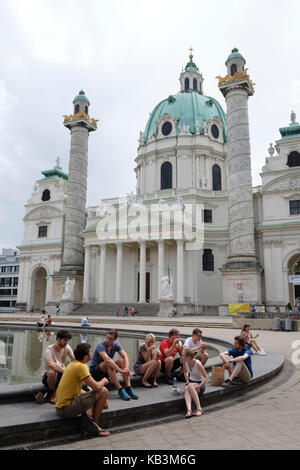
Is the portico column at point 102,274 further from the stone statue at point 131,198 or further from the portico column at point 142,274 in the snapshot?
the stone statue at point 131,198

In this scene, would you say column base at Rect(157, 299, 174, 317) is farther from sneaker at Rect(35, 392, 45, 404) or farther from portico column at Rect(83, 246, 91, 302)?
sneaker at Rect(35, 392, 45, 404)

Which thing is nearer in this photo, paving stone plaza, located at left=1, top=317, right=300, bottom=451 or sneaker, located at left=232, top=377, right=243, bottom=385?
paving stone plaza, located at left=1, top=317, right=300, bottom=451

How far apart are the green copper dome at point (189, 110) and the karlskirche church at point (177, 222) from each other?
19 centimetres

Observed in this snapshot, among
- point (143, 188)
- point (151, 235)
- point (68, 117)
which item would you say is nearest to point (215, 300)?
point (151, 235)

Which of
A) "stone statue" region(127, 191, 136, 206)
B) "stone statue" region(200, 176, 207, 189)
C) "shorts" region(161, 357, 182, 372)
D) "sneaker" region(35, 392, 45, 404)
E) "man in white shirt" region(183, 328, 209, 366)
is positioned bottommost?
"sneaker" region(35, 392, 45, 404)

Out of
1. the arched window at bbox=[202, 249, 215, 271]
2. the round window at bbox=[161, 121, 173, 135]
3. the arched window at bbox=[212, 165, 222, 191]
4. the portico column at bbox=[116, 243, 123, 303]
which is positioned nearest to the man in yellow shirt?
the portico column at bbox=[116, 243, 123, 303]

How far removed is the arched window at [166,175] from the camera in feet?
161

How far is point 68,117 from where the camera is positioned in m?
46.3

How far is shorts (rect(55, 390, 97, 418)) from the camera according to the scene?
4.82m

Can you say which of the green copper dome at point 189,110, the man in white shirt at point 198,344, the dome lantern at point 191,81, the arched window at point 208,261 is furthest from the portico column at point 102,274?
the man in white shirt at point 198,344

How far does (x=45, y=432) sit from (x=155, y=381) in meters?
2.81

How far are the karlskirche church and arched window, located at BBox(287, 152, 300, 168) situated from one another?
10cm

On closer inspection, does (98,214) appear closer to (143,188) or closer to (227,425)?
(143,188)
